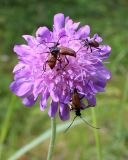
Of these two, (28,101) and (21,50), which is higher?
(21,50)

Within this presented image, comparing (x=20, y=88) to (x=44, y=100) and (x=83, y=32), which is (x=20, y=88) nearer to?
(x=44, y=100)

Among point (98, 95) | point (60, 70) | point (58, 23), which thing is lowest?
point (98, 95)

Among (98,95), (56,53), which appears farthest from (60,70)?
(98,95)

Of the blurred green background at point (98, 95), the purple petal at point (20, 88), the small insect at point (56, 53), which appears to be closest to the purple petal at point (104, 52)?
the small insect at point (56, 53)

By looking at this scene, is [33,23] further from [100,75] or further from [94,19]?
[100,75]

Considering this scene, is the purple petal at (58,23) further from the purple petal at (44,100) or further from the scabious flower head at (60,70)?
the purple petal at (44,100)

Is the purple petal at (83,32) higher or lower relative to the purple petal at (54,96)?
higher
